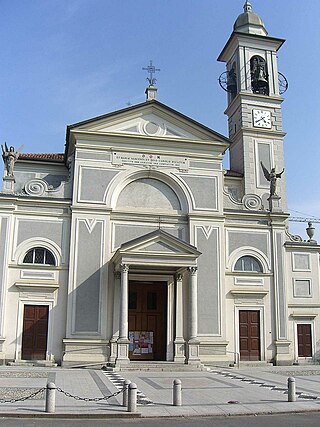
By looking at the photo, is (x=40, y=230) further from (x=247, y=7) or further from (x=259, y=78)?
(x=247, y=7)

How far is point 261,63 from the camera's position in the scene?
35938mm

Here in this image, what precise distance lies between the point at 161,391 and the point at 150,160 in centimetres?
1446

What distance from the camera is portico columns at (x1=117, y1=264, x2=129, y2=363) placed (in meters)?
23.1

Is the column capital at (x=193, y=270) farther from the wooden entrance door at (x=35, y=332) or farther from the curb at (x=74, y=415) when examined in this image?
the curb at (x=74, y=415)

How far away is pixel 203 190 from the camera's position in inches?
1092

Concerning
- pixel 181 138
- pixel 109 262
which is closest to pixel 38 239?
pixel 109 262

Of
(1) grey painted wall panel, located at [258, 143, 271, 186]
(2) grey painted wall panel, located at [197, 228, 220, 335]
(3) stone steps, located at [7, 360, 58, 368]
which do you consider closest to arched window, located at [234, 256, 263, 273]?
(2) grey painted wall panel, located at [197, 228, 220, 335]

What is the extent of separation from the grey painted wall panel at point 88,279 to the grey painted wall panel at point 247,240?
7215mm

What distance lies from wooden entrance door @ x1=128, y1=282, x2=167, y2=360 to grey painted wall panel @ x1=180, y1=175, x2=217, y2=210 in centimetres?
481

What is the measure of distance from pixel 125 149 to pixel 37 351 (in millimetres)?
11137

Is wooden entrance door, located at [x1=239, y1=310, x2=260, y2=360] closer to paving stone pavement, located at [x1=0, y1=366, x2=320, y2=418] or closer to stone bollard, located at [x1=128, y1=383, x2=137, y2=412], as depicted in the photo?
paving stone pavement, located at [x1=0, y1=366, x2=320, y2=418]

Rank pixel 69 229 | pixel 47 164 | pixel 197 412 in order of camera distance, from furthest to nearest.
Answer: pixel 47 164
pixel 69 229
pixel 197 412

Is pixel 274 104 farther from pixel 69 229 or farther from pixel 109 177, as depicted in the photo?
pixel 69 229

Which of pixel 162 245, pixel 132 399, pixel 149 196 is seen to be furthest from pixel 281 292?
pixel 132 399
